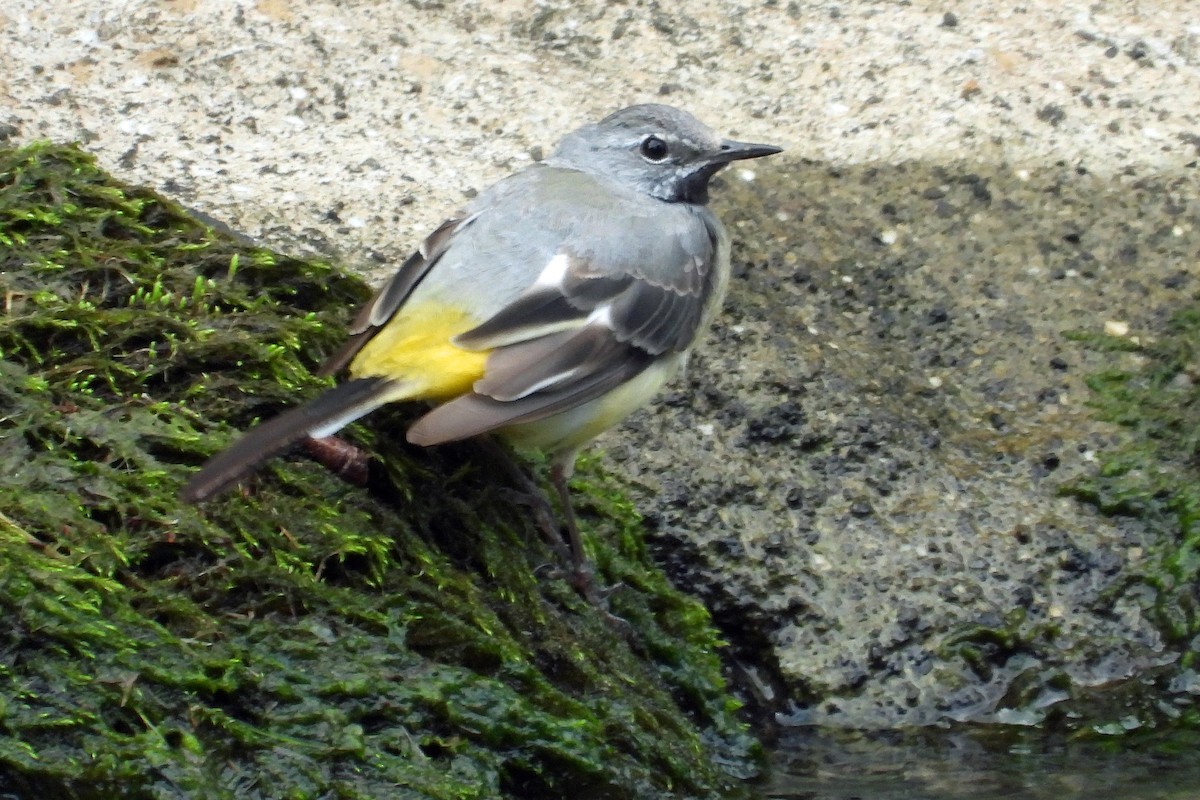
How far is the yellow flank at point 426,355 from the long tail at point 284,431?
0.11 meters

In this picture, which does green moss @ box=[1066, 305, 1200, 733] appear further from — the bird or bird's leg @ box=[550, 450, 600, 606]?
bird's leg @ box=[550, 450, 600, 606]

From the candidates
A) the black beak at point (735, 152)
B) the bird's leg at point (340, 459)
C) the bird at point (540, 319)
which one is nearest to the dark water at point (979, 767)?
the bird at point (540, 319)

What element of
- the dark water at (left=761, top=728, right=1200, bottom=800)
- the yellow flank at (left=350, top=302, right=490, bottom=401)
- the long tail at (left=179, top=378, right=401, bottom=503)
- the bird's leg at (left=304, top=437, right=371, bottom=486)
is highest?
the long tail at (left=179, top=378, right=401, bottom=503)

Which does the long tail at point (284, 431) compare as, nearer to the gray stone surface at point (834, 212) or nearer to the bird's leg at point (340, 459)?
the bird's leg at point (340, 459)

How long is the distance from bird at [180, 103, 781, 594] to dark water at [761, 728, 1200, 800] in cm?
89

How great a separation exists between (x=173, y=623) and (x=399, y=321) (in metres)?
1.11

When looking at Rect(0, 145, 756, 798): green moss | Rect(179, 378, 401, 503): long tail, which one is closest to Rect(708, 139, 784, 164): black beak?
Rect(0, 145, 756, 798): green moss

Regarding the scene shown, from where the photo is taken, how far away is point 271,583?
3.50 m

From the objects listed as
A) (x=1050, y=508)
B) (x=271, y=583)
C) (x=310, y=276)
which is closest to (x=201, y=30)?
(x=310, y=276)

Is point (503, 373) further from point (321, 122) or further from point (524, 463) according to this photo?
point (321, 122)

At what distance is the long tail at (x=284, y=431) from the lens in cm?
339

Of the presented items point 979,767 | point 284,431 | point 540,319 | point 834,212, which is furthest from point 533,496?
point 834,212

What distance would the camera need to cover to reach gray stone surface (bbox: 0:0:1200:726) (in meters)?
4.68

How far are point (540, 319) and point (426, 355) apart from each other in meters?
0.36
